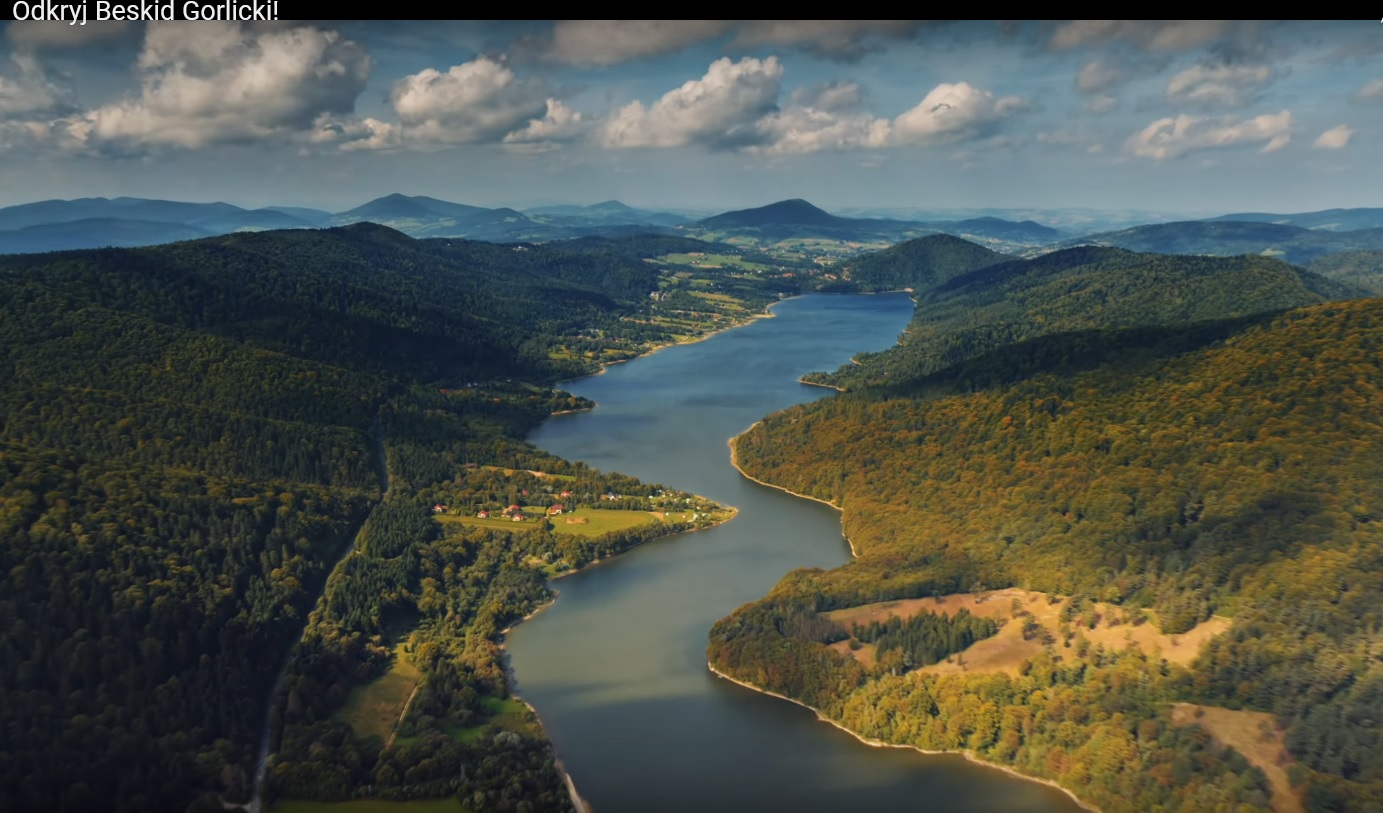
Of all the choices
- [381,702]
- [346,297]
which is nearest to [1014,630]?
[381,702]

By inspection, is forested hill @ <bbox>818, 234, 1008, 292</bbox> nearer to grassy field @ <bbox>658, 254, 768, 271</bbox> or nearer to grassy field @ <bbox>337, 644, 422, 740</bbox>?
grassy field @ <bbox>658, 254, 768, 271</bbox>

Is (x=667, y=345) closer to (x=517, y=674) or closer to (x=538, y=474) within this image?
(x=538, y=474)

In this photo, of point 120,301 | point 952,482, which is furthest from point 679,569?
point 120,301

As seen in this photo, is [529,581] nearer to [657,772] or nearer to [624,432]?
[657,772]

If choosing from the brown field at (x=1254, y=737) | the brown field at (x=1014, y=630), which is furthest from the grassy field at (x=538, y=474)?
the brown field at (x=1254, y=737)

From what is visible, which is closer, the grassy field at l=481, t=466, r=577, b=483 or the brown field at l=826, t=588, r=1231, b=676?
the brown field at l=826, t=588, r=1231, b=676

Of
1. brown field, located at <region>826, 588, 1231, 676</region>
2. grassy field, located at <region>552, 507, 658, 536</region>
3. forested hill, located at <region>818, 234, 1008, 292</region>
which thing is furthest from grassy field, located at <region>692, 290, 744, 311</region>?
brown field, located at <region>826, 588, 1231, 676</region>

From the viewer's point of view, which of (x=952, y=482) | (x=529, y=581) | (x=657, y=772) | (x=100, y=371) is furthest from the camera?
(x=100, y=371)
